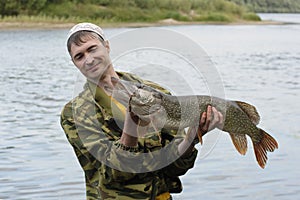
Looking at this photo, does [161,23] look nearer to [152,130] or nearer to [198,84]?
[198,84]

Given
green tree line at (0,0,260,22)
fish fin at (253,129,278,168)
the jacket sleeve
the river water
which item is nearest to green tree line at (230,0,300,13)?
green tree line at (0,0,260,22)

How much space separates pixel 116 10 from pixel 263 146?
6806 centimetres

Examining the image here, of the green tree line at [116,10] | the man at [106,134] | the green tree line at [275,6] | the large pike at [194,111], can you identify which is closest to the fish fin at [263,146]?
the large pike at [194,111]

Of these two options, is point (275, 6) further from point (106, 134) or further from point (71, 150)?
point (106, 134)

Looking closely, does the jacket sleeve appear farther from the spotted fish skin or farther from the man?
the spotted fish skin

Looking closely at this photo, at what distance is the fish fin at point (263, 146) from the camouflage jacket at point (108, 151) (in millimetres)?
363

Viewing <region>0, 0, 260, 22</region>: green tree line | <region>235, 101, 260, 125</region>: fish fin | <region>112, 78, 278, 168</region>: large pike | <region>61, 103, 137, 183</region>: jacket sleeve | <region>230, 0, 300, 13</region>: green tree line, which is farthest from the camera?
<region>230, 0, 300, 13</region>: green tree line

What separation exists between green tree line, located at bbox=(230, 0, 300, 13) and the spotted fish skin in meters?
130

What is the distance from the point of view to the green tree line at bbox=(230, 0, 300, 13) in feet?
Result: 453

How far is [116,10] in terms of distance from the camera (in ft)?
234

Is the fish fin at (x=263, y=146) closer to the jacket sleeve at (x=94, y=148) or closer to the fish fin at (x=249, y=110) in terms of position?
the fish fin at (x=249, y=110)

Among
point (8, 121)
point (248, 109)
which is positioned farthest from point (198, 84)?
point (248, 109)

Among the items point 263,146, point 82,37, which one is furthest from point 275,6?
point 82,37

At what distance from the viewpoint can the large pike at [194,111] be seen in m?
3.48
